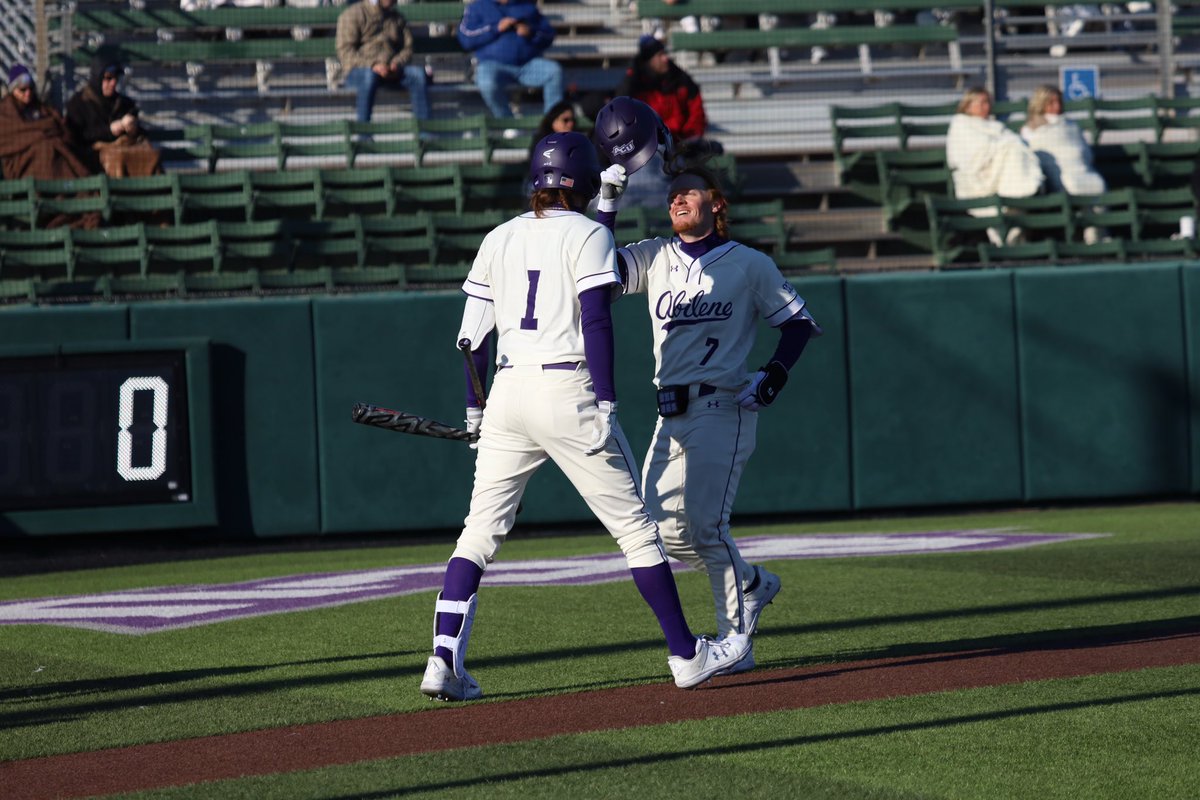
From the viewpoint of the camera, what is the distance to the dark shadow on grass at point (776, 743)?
411 centimetres

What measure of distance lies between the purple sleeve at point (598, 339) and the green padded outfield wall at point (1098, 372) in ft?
26.8

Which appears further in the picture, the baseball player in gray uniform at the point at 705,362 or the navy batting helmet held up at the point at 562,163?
the baseball player in gray uniform at the point at 705,362

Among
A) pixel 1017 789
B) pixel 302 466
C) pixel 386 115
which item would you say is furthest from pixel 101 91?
pixel 1017 789

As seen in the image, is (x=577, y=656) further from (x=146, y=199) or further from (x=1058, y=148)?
(x=1058, y=148)

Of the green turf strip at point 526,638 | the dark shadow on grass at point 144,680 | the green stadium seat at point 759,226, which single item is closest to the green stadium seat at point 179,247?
the green turf strip at point 526,638

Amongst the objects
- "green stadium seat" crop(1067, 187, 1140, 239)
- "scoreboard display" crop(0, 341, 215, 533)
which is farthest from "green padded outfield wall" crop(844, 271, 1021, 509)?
"scoreboard display" crop(0, 341, 215, 533)

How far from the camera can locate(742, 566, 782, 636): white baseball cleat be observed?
5.79m

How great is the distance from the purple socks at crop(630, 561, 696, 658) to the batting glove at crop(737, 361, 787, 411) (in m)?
0.78

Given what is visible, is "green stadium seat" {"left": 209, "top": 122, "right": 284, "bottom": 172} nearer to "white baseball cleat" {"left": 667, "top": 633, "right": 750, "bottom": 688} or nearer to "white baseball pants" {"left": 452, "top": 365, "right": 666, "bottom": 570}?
"white baseball pants" {"left": 452, "top": 365, "right": 666, "bottom": 570}

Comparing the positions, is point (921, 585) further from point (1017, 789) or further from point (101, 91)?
point (101, 91)

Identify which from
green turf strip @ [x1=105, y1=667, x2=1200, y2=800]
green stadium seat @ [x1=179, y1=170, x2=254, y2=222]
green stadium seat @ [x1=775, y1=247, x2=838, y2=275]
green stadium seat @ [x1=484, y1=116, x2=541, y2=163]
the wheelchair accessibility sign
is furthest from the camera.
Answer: the wheelchair accessibility sign

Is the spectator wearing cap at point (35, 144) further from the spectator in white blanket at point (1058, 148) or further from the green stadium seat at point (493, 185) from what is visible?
the spectator in white blanket at point (1058, 148)

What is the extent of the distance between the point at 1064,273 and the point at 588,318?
8.39 metres

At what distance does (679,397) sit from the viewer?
576 cm
